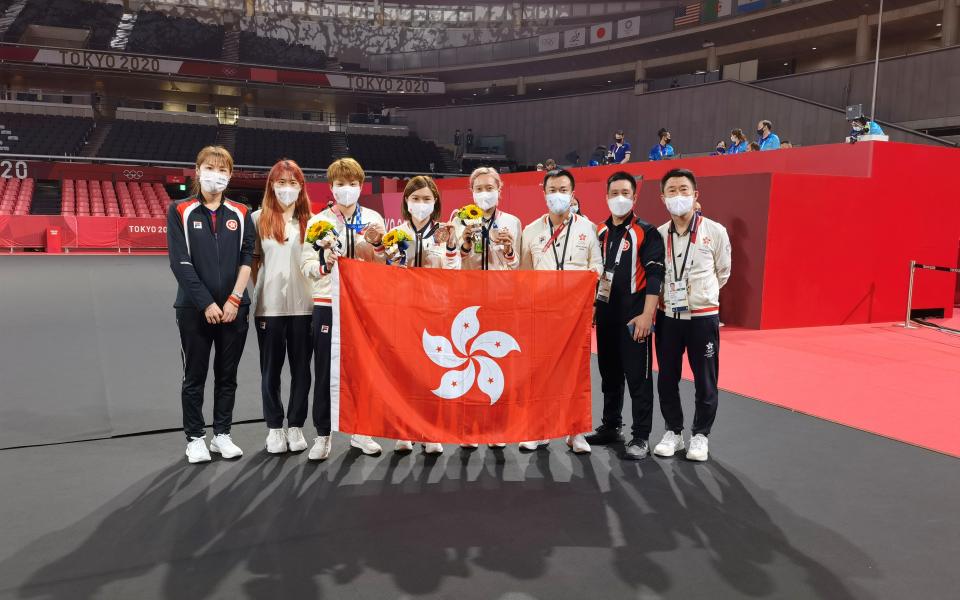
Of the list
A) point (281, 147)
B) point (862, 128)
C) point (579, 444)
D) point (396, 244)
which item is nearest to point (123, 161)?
point (281, 147)

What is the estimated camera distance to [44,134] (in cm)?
2747

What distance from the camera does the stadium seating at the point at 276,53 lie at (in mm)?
35062

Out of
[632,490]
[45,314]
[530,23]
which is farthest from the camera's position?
[530,23]

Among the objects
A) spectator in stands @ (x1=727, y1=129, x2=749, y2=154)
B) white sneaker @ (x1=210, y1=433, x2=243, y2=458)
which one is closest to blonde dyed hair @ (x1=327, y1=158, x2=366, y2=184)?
white sneaker @ (x1=210, y1=433, x2=243, y2=458)

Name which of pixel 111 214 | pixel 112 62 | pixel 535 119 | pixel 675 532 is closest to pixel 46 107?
pixel 112 62

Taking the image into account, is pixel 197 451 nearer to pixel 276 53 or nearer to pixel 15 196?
pixel 15 196

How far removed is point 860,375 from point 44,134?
103 feet

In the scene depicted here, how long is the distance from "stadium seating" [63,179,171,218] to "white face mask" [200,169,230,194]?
69.1 feet

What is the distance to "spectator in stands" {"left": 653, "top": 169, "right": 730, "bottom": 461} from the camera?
3906mm

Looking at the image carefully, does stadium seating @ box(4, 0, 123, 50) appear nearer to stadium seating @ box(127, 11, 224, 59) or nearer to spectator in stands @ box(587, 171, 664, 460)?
stadium seating @ box(127, 11, 224, 59)

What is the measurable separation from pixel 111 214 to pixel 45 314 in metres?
15.8

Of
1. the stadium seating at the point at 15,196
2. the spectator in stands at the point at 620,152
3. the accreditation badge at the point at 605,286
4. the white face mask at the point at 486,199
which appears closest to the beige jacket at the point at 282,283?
the white face mask at the point at 486,199

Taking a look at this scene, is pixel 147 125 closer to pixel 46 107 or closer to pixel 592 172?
pixel 46 107

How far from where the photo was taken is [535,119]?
98.6 feet
